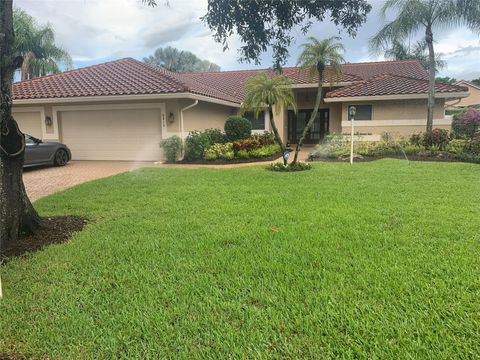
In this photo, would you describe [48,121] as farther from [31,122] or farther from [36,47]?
[36,47]

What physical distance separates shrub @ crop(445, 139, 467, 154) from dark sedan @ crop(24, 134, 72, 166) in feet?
48.4

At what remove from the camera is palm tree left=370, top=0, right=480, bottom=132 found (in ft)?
48.6

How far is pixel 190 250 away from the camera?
14.3ft

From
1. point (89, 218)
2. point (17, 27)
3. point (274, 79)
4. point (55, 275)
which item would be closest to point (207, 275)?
point (55, 275)

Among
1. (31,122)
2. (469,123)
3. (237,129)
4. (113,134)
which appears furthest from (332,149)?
(31,122)

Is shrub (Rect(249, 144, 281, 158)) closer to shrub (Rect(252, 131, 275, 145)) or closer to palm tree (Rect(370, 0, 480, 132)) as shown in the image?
shrub (Rect(252, 131, 275, 145))

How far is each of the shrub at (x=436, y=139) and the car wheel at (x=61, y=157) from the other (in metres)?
14.3

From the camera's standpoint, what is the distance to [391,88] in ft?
55.8

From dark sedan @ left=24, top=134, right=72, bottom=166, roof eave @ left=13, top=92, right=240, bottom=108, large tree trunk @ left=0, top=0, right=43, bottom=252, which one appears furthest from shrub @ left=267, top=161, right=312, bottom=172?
dark sedan @ left=24, top=134, right=72, bottom=166

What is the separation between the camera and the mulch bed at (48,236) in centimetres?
455

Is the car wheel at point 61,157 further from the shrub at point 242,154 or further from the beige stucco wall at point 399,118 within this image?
the beige stucco wall at point 399,118

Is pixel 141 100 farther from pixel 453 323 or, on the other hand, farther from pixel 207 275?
pixel 453 323

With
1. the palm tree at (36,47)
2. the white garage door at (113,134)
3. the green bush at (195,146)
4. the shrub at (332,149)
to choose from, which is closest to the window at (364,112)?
the shrub at (332,149)

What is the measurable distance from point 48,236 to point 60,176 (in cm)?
679
